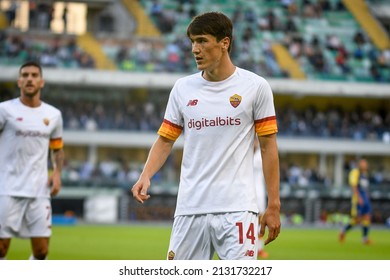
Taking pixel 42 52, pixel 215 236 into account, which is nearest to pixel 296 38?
pixel 42 52

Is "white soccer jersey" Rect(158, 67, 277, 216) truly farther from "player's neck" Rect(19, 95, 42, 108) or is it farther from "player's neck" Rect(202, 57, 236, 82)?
"player's neck" Rect(19, 95, 42, 108)

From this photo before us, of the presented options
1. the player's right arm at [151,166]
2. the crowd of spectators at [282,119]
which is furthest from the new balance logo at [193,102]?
the crowd of spectators at [282,119]

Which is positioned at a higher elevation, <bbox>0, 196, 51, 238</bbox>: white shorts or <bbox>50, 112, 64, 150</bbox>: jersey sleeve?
<bbox>50, 112, 64, 150</bbox>: jersey sleeve

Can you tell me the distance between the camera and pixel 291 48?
48688 mm

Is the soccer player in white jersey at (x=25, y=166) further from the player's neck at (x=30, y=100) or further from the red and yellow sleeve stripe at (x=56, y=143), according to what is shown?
the red and yellow sleeve stripe at (x=56, y=143)

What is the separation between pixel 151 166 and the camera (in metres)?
7.77

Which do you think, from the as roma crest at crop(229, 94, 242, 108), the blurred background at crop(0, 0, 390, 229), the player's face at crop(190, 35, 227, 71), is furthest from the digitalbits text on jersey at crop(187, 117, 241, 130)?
the blurred background at crop(0, 0, 390, 229)

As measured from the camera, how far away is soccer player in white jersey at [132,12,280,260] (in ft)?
24.7

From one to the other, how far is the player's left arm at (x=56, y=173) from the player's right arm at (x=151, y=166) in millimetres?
4299

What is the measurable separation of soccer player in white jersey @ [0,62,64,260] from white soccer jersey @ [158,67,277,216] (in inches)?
173

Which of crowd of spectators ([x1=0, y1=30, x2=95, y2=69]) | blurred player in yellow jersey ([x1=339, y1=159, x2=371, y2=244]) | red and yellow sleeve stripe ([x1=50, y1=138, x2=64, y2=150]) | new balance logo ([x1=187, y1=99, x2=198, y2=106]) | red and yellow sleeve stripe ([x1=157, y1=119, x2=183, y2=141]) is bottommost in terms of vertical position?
blurred player in yellow jersey ([x1=339, y1=159, x2=371, y2=244])

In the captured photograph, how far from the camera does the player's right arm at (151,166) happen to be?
7547 mm
